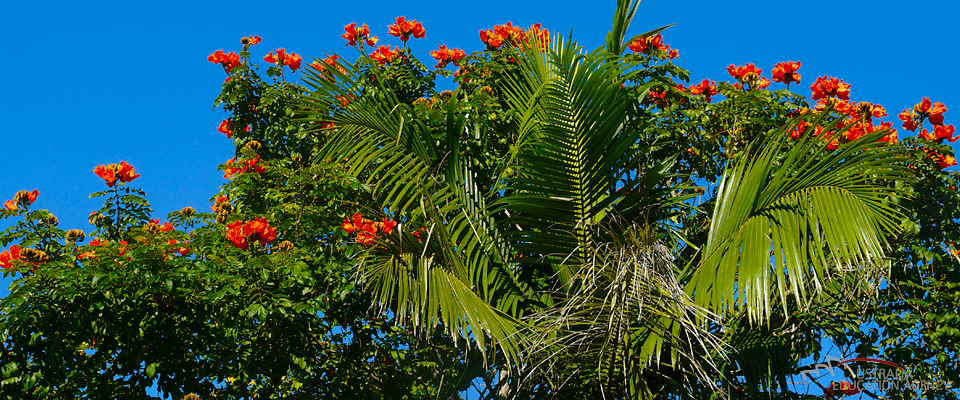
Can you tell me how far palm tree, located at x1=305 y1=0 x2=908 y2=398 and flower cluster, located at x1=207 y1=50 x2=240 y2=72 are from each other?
149cm

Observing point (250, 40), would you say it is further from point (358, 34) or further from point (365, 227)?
point (365, 227)

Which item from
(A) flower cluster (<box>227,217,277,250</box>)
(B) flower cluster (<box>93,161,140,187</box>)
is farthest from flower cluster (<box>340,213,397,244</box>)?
(B) flower cluster (<box>93,161,140,187</box>)

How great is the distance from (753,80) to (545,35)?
1912mm

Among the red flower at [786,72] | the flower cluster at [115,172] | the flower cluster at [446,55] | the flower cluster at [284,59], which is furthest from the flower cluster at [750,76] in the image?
the flower cluster at [115,172]

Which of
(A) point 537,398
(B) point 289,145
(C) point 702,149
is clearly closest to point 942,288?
(C) point 702,149

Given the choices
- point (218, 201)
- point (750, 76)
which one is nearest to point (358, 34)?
point (218, 201)

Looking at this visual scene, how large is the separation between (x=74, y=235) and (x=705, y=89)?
4.40 meters

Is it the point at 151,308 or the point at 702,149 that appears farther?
the point at 702,149

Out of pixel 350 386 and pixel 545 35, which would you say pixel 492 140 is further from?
pixel 350 386

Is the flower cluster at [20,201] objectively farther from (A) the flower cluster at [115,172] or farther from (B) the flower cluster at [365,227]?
(B) the flower cluster at [365,227]

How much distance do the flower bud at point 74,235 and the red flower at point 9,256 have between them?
61cm

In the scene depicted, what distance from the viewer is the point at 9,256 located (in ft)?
14.3

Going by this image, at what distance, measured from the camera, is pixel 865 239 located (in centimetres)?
337

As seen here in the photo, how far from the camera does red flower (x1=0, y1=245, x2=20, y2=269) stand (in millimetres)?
4316
